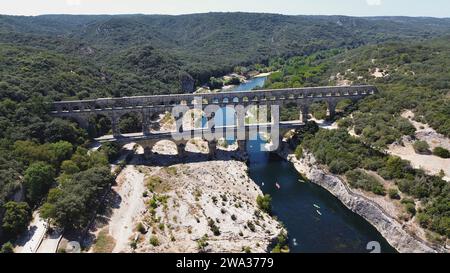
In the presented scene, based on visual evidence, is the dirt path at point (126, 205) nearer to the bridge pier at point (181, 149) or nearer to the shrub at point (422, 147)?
the bridge pier at point (181, 149)

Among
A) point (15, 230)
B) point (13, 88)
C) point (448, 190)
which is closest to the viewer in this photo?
point (15, 230)

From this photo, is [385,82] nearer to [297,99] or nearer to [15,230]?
[297,99]

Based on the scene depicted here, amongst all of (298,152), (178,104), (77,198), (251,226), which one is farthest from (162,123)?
(251,226)

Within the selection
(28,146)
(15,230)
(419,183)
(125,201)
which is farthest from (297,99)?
(15,230)

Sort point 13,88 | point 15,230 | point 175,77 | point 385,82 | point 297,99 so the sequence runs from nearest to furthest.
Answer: point 15,230, point 13,88, point 297,99, point 385,82, point 175,77

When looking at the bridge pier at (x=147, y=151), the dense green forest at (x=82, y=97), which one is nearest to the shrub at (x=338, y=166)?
the dense green forest at (x=82, y=97)

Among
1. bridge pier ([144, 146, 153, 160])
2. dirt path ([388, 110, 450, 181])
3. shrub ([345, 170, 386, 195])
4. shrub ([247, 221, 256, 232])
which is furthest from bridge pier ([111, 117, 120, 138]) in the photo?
dirt path ([388, 110, 450, 181])

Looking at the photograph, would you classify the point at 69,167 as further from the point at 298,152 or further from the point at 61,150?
the point at 298,152

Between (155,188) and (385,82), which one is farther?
(385,82)
